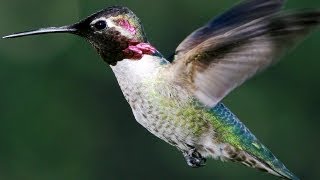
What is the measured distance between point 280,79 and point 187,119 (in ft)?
25.7

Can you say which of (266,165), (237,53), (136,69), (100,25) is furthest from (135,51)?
(266,165)

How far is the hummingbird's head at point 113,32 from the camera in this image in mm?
3094

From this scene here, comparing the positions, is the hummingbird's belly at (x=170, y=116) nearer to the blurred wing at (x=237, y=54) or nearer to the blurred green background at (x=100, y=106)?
the blurred wing at (x=237, y=54)

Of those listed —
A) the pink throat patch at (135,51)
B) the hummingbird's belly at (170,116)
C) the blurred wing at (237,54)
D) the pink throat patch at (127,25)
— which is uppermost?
the pink throat patch at (127,25)

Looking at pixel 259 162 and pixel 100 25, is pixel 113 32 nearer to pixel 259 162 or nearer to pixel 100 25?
pixel 100 25

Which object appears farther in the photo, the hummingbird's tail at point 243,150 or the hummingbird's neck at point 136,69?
the hummingbird's tail at point 243,150

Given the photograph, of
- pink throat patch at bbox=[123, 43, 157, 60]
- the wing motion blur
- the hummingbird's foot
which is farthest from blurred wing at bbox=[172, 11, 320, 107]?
the hummingbird's foot

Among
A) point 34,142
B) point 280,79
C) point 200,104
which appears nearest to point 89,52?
point 34,142

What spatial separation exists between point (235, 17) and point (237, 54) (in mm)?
668

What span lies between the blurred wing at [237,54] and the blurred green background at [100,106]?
655 centimetres

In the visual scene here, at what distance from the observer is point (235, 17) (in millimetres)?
3635

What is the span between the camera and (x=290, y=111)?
1111 cm

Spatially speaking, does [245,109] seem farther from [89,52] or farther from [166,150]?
[89,52]

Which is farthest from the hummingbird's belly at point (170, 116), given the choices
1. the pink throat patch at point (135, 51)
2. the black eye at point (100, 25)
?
the black eye at point (100, 25)
